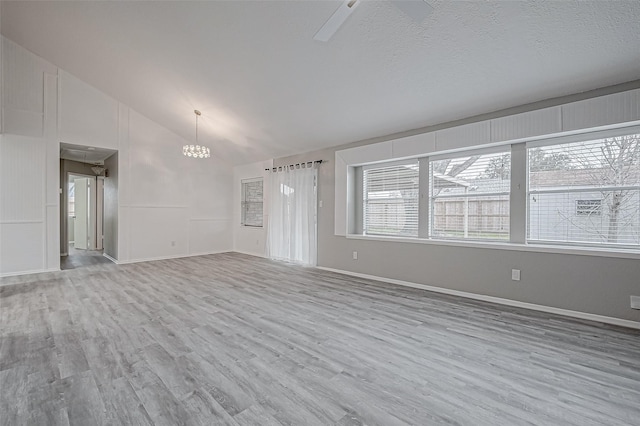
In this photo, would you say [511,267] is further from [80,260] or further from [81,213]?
[81,213]

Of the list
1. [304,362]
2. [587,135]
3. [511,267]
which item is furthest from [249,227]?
[587,135]

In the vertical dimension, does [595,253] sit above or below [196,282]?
above

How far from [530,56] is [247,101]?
3811 mm

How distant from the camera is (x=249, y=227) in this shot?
780cm

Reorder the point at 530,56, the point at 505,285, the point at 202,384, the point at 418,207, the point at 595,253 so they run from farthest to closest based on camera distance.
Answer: the point at 418,207 → the point at 505,285 → the point at 595,253 → the point at 530,56 → the point at 202,384

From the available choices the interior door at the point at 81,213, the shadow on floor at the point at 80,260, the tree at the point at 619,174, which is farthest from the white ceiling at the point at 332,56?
the interior door at the point at 81,213

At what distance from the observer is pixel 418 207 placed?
459 centimetres

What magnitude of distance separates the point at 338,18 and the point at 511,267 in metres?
3.44

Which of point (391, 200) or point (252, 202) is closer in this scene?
point (391, 200)

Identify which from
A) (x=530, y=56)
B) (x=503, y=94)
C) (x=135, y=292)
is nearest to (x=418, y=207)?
(x=503, y=94)

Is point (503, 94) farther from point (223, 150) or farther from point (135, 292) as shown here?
point (223, 150)

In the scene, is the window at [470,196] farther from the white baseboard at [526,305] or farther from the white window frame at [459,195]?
the white baseboard at [526,305]

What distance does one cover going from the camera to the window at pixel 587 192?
9.93 feet

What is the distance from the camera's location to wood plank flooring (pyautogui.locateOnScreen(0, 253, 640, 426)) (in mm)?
1646
